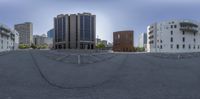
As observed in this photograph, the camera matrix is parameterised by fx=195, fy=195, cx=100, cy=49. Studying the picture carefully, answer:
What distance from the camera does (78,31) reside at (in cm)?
10138

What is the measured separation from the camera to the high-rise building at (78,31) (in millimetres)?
100812

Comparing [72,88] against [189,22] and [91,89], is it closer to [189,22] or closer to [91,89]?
[91,89]

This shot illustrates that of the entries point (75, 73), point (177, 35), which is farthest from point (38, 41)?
point (75, 73)

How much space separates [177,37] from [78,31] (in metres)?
52.0

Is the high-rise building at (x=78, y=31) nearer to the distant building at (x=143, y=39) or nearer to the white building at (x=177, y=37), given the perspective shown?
the distant building at (x=143, y=39)

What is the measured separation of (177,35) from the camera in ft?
214

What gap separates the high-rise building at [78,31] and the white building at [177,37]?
135ft

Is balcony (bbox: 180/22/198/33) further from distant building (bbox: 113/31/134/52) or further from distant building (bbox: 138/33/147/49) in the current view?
distant building (bbox: 138/33/147/49)

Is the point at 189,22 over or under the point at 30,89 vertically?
over

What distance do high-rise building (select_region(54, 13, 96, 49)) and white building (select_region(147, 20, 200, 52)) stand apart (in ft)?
135

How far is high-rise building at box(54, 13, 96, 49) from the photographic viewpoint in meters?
101

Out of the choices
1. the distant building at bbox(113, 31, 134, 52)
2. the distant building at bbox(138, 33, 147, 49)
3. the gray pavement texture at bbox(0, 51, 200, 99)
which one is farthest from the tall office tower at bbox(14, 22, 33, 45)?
the gray pavement texture at bbox(0, 51, 200, 99)

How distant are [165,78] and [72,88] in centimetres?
510

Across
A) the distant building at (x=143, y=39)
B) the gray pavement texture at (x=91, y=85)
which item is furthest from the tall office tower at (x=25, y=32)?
the gray pavement texture at (x=91, y=85)
